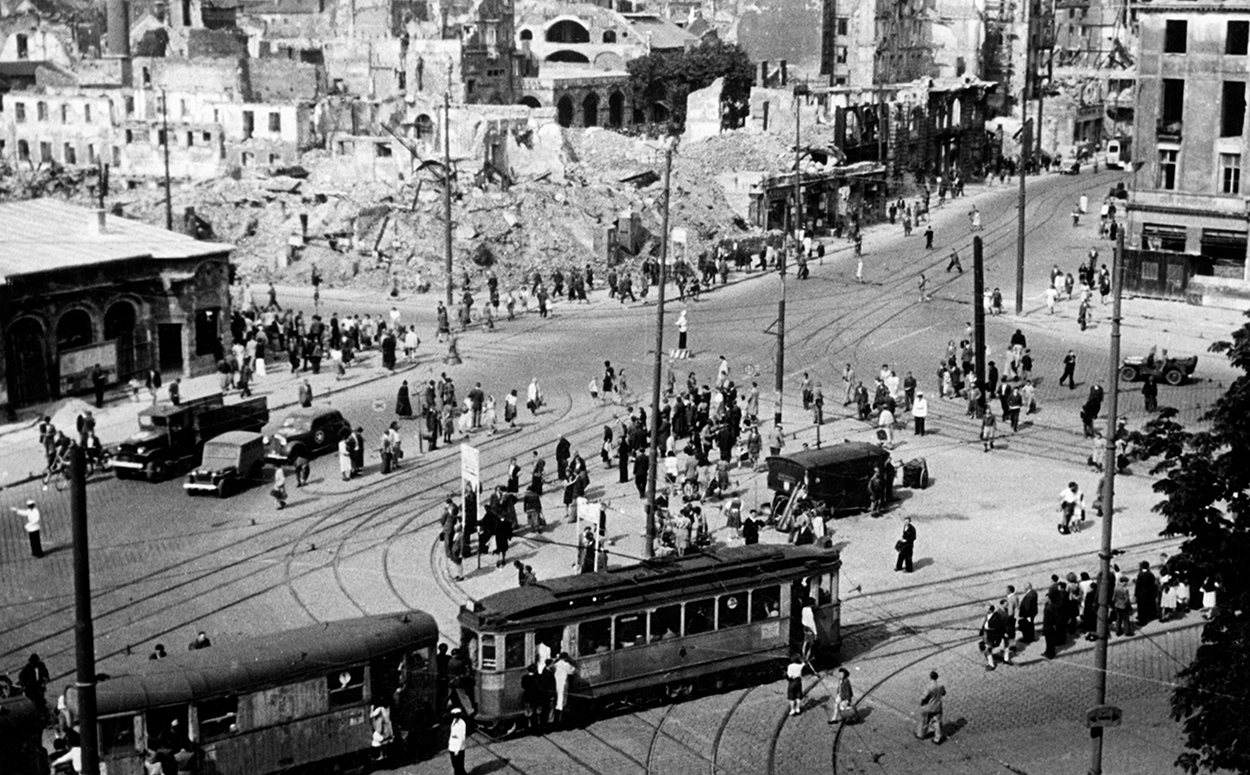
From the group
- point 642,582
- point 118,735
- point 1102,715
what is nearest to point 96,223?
point 642,582

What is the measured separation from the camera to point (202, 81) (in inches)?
4247

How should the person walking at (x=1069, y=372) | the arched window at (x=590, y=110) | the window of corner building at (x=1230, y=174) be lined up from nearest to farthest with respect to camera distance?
the person walking at (x=1069, y=372) < the window of corner building at (x=1230, y=174) < the arched window at (x=590, y=110)

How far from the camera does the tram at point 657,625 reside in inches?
1004

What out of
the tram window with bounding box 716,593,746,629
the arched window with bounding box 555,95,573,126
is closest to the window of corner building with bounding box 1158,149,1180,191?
the tram window with bounding box 716,593,746,629

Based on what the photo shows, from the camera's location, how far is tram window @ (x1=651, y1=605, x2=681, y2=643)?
2673 centimetres

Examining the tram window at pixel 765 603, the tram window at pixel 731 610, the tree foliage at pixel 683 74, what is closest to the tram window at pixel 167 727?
the tram window at pixel 731 610

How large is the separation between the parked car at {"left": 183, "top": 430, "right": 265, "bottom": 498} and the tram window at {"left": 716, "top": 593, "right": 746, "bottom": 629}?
50.1 ft

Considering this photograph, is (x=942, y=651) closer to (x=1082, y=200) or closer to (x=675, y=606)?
(x=675, y=606)

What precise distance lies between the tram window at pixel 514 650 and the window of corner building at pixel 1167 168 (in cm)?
4720

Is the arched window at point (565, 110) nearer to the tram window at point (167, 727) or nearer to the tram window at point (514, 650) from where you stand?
the tram window at point (514, 650)

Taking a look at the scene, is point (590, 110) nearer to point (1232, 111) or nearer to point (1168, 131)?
point (1168, 131)

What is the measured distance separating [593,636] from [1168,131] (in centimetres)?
4667

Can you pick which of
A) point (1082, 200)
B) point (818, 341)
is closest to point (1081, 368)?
point (818, 341)

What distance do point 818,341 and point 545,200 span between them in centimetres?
1889
